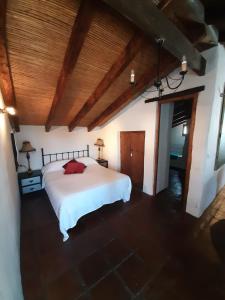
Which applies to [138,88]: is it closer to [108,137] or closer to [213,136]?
[213,136]

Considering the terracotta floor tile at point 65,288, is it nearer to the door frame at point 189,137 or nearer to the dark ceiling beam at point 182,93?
the door frame at point 189,137

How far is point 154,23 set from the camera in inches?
59.9

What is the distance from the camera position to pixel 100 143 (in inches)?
201

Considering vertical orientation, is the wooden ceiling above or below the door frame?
above

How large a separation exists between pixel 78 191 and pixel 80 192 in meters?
0.05

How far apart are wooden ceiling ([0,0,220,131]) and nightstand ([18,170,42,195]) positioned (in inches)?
60.5

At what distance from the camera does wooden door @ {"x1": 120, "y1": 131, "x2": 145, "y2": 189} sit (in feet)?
12.8

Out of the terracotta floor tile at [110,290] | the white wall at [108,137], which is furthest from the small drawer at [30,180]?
the terracotta floor tile at [110,290]

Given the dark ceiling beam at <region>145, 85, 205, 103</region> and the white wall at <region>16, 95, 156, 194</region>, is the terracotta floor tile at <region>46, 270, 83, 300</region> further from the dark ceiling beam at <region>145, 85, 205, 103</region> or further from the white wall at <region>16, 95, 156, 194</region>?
the dark ceiling beam at <region>145, 85, 205, 103</region>

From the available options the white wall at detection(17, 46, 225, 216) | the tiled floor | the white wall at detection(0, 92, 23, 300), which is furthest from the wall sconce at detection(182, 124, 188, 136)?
the white wall at detection(0, 92, 23, 300)

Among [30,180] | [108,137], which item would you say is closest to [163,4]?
[108,137]

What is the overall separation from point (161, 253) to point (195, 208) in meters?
1.34

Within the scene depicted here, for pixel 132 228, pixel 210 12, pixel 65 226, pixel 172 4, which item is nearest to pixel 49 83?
pixel 172 4

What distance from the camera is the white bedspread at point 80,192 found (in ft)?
7.52
